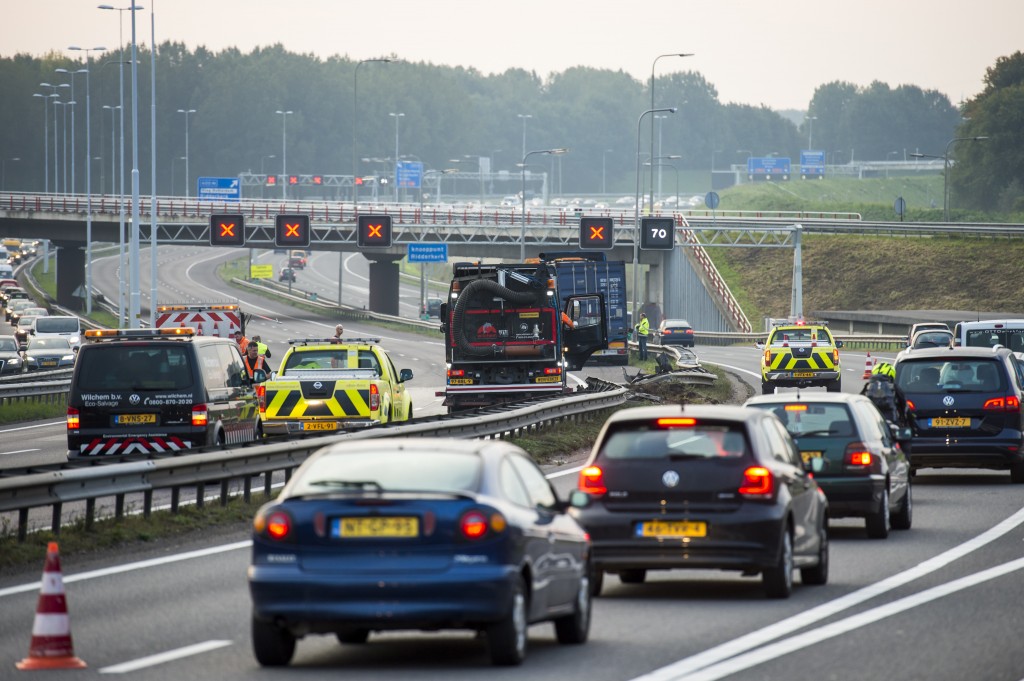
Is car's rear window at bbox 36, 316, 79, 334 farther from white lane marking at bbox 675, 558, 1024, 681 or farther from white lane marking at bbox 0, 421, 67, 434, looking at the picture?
white lane marking at bbox 675, 558, 1024, 681

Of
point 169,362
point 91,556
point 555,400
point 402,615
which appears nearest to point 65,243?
point 555,400

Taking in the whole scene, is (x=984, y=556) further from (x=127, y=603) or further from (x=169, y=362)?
(x=169, y=362)

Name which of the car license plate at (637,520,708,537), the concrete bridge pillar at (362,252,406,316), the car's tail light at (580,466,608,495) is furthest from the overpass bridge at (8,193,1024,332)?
the car license plate at (637,520,708,537)

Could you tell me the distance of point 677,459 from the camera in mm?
13250

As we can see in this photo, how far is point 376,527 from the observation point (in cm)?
977

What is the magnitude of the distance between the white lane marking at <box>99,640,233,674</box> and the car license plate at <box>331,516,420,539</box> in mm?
1402

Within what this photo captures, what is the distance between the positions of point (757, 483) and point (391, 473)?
3640 mm

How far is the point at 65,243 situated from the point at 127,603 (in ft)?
304

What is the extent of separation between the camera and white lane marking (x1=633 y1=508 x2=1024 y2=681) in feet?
33.0

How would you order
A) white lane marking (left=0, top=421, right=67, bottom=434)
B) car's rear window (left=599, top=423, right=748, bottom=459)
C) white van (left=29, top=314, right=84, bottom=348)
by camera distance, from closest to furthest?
car's rear window (left=599, top=423, right=748, bottom=459)
white lane marking (left=0, top=421, right=67, bottom=434)
white van (left=29, top=314, right=84, bottom=348)

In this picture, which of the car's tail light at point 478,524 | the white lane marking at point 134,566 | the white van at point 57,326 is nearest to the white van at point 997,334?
the white lane marking at point 134,566

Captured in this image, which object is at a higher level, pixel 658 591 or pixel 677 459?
pixel 677 459

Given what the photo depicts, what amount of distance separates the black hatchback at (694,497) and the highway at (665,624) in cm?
33

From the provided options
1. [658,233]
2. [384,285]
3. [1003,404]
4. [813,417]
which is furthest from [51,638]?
[384,285]
